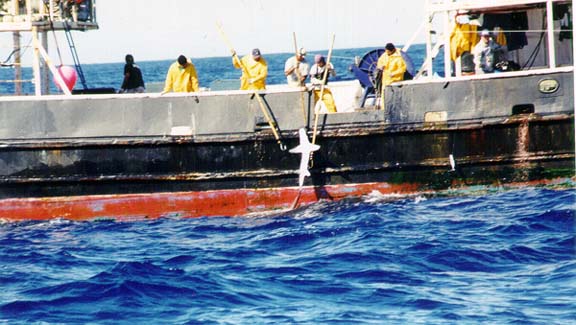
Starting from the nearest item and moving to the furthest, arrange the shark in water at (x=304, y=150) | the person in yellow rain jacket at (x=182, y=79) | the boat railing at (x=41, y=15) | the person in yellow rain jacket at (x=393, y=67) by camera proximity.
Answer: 1. the shark in water at (x=304, y=150)
2. the person in yellow rain jacket at (x=393, y=67)
3. the person in yellow rain jacket at (x=182, y=79)
4. the boat railing at (x=41, y=15)

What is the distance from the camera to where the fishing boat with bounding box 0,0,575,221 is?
1598cm

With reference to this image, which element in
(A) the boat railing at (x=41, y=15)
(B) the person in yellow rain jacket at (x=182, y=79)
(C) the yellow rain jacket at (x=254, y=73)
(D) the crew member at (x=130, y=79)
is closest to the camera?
(C) the yellow rain jacket at (x=254, y=73)

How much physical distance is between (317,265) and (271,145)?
3.75 m

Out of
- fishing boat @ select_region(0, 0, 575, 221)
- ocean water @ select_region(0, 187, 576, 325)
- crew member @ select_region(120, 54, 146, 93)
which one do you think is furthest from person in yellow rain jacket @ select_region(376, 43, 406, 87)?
crew member @ select_region(120, 54, 146, 93)

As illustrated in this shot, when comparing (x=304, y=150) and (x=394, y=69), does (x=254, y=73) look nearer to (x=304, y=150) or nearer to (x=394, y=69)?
(x=304, y=150)

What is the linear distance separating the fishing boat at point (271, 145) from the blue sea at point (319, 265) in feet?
0.96

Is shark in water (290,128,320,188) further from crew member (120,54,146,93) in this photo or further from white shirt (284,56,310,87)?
crew member (120,54,146,93)

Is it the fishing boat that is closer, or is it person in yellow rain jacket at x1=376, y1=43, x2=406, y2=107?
the fishing boat

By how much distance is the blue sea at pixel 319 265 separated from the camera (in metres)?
10.7

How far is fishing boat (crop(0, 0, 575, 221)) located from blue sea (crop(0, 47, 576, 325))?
29 cm

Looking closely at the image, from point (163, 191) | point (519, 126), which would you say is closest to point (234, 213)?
point (163, 191)

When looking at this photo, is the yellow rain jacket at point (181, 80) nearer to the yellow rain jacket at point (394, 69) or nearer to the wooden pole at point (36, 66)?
the wooden pole at point (36, 66)

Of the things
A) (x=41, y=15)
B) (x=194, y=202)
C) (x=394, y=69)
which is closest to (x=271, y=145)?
(x=194, y=202)

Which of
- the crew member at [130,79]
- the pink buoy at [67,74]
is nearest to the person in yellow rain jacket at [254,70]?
the crew member at [130,79]
